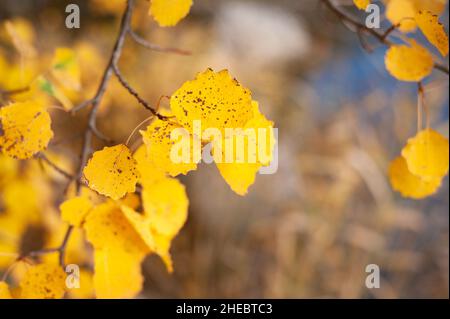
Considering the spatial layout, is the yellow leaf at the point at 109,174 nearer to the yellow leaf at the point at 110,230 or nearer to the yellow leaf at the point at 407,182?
the yellow leaf at the point at 110,230

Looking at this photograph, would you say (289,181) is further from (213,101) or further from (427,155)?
(213,101)

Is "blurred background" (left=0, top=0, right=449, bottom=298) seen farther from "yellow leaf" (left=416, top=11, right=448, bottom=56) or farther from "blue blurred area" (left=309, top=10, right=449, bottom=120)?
"yellow leaf" (left=416, top=11, right=448, bottom=56)

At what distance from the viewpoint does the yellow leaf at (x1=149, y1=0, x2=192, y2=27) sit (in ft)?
1.60

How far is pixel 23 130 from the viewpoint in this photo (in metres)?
0.48

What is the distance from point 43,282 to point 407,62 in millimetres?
398

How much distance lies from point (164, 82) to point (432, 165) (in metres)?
1.29

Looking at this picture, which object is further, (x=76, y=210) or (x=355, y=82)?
(x=355, y=82)

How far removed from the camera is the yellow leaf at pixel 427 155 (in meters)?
0.51

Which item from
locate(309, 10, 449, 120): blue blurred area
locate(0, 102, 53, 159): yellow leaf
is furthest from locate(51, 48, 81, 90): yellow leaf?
locate(309, 10, 449, 120): blue blurred area

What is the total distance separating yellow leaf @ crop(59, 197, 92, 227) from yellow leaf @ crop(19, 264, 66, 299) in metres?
0.06

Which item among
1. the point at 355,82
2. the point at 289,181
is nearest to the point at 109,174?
the point at 289,181
